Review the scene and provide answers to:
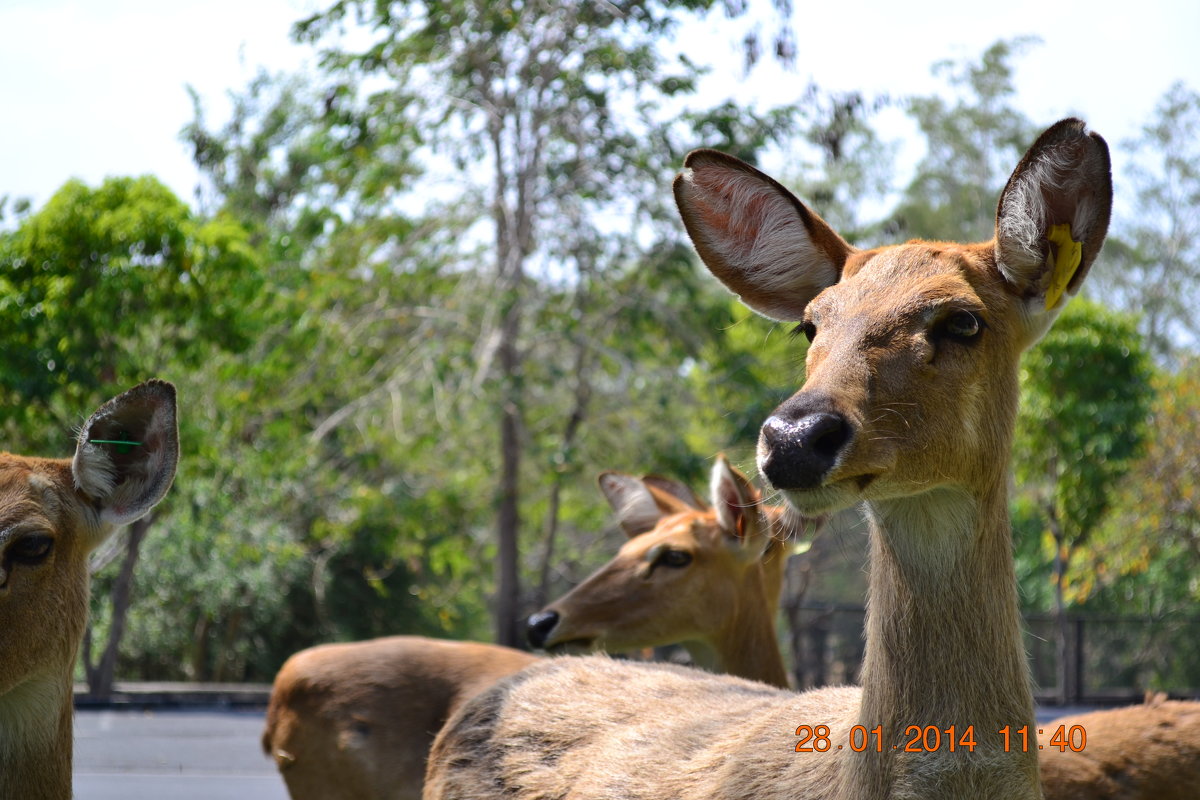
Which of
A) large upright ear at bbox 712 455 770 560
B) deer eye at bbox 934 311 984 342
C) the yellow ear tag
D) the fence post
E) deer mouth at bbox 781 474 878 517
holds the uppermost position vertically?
the yellow ear tag

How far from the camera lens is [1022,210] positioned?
2.55 m

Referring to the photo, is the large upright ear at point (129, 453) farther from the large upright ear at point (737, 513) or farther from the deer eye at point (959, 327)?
the large upright ear at point (737, 513)

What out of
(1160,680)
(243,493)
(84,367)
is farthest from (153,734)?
(1160,680)

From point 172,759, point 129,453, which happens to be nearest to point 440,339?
point 172,759

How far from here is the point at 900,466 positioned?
7.51 ft

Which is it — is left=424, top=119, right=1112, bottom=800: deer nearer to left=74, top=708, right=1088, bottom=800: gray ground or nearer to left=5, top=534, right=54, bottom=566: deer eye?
left=5, top=534, right=54, bottom=566: deer eye

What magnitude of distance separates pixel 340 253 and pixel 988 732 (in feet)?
40.8

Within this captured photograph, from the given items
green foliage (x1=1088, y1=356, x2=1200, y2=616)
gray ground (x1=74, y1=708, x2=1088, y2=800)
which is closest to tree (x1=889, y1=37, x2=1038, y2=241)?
green foliage (x1=1088, y1=356, x2=1200, y2=616)

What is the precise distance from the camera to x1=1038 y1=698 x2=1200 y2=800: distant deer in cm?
384

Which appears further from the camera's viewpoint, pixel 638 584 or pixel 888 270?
pixel 638 584

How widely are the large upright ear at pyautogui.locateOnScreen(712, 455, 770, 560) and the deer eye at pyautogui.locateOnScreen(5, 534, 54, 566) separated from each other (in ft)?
9.78

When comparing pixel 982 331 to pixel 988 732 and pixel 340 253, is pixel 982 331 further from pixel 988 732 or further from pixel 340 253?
pixel 340 253

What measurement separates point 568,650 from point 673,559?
0.64 meters
